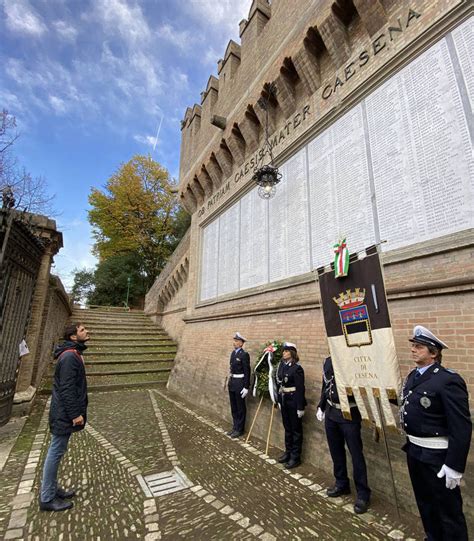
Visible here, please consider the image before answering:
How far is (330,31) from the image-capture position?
5.41 m

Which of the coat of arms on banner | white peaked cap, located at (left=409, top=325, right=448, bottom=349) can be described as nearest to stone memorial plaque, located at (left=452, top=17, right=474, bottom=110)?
the coat of arms on banner

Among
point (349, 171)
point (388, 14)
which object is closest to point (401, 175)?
point (349, 171)

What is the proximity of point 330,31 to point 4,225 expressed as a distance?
24.1 ft

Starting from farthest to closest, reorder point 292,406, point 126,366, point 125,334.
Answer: point 125,334, point 126,366, point 292,406

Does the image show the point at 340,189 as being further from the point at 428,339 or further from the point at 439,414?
the point at 439,414

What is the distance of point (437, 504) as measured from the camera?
235cm

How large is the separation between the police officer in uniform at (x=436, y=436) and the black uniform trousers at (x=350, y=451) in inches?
31.8

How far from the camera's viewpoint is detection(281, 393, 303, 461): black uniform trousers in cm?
442

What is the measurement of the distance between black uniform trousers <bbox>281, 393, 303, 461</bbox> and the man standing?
2919 mm

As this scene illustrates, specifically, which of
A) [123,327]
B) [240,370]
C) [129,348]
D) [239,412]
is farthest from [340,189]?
[123,327]

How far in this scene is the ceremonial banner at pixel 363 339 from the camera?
3.16 meters

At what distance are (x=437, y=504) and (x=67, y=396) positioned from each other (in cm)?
386

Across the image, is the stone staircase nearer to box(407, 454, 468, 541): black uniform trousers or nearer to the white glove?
box(407, 454, 468, 541): black uniform trousers

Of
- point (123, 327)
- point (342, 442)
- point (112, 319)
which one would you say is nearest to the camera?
point (342, 442)
